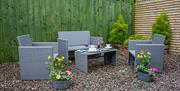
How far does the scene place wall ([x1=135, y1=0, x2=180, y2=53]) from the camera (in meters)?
6.56

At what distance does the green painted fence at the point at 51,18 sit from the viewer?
5.85 meters

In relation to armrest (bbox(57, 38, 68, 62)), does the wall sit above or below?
above

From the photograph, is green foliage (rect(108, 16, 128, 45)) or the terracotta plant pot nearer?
the terracotta plant pot

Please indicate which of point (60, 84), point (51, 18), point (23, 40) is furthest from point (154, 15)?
point (60, 84)

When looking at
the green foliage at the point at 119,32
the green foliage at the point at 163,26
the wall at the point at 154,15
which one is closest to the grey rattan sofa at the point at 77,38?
the green foliage at the point at 119,32

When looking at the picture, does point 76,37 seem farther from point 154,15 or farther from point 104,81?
point 154,15

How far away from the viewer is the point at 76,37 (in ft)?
21.7

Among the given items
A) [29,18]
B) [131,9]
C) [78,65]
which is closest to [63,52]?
[78,65]

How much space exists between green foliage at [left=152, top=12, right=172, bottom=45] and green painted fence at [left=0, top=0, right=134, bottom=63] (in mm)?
1486

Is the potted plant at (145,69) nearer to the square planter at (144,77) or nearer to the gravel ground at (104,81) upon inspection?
the square planter at (144,77)

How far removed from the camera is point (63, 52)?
579 cm

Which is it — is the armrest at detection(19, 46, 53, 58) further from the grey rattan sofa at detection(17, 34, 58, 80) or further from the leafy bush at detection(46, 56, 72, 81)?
the leafy bush at detection(46, 56, 72, 81)

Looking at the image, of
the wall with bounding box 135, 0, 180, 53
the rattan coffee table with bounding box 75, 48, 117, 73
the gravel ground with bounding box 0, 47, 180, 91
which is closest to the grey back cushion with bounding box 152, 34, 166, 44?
the gravel ground with bounding box 0, 47, 180, 91

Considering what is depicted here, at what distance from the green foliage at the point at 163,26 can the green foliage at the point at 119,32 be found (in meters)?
1.08
